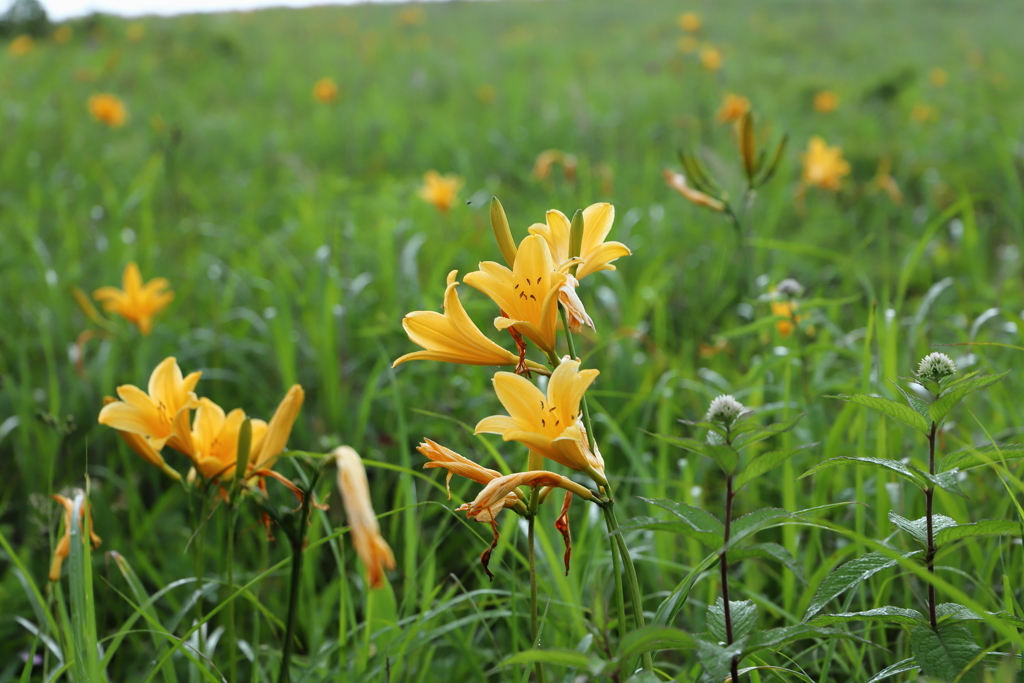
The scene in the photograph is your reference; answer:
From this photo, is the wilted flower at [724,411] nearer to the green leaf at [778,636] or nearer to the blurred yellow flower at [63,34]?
the green leaf at [778,636]

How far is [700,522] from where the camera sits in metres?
0.74

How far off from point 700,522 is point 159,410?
820 millimetres

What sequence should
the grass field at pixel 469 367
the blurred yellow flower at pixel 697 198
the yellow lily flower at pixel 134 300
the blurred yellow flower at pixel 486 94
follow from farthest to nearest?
the blurred yellow flower at pixel 486 94 → the yellow lily flower at pixel 134 300 → the blurred yellow flower at pixel 697 198 → the grass field at pixel 469 367

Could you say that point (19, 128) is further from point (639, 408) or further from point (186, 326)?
point (639, 408)

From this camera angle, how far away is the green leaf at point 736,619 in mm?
751

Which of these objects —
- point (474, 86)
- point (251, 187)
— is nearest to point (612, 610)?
point (251, 187)

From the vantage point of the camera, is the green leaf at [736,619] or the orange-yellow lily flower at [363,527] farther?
the green leaf at [736,619]

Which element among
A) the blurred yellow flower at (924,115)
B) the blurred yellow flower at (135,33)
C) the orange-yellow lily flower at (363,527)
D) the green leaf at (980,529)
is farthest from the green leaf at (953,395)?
the blurred yellow flower at (135,33)

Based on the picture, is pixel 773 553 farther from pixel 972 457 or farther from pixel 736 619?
pixel 972 457

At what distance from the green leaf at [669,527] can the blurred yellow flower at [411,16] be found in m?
11.1

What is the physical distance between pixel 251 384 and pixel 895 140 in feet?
15.5

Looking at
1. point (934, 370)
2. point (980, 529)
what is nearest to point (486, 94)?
point (934, 370)

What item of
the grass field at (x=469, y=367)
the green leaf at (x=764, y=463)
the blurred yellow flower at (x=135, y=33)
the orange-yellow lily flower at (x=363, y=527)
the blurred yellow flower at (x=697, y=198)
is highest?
the blurred yellow flower at (x=135, y=33)

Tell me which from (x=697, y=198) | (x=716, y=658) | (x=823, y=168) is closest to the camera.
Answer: (x=716, y=658)
